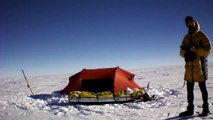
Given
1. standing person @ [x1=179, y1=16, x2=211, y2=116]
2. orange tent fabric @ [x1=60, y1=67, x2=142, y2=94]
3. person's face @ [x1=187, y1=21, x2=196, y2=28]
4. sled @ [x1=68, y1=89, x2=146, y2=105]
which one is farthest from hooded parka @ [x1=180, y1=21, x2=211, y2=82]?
orange tent fabric @ [x1=60, y1=67, x2=142, y2=94]

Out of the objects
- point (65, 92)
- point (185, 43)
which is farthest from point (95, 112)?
point (65, 92)

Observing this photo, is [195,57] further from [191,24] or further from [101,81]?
[101,81]

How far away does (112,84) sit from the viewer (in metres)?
11.6

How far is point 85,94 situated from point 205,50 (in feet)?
18.3

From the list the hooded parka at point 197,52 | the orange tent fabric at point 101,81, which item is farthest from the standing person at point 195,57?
the orange tent fabric at point 101,81

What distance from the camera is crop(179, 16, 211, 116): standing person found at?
5.25 m

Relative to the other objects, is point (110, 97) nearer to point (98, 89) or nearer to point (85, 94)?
point (85, 94)

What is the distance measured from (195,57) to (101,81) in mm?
7175

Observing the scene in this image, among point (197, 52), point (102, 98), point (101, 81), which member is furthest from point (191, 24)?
point (101, 81)

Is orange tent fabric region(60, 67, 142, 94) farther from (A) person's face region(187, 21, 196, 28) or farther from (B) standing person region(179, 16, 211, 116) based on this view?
(A) person's face region(187, 21, 196, 28)

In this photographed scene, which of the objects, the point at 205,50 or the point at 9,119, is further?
the point at 9,119

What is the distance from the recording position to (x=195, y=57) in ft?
17.6

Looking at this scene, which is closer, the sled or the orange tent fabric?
the sled

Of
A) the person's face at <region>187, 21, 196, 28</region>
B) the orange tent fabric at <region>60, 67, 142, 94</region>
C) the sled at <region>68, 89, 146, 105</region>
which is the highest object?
the person's face at <region>187, 21, 196, 28</region>
